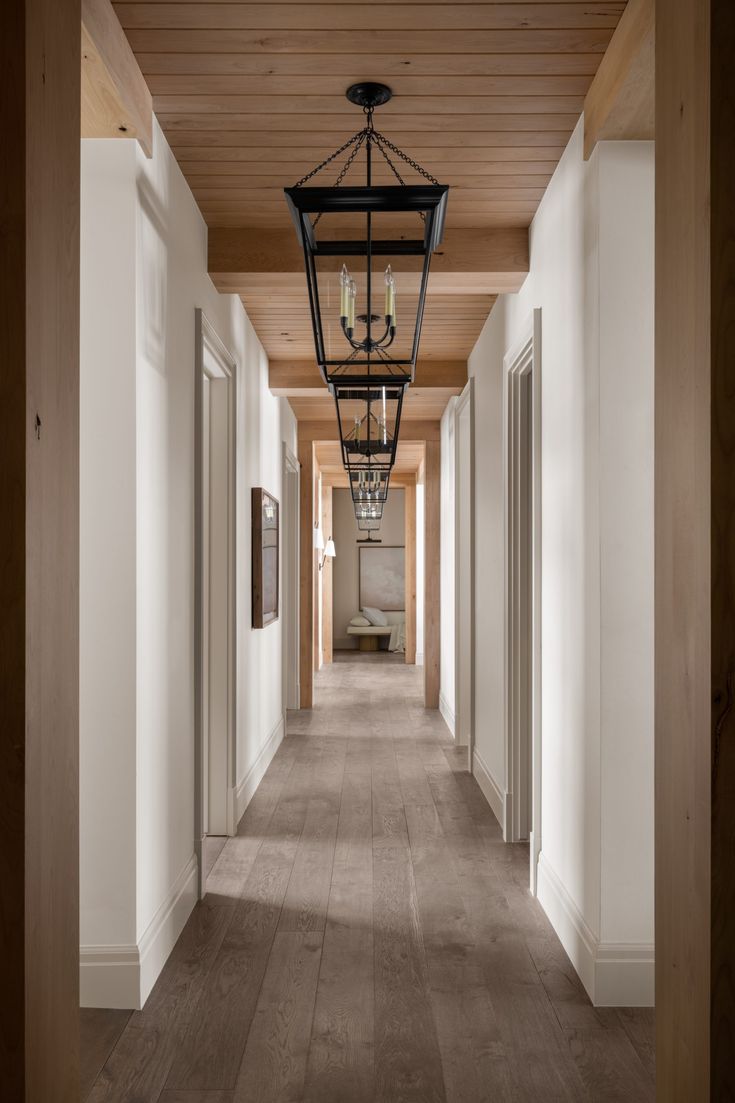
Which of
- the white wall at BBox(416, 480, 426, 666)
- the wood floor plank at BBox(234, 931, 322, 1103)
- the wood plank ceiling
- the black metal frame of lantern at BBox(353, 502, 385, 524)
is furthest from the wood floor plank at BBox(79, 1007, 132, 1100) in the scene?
the white wall at BBox(416, 480, 426, 666)

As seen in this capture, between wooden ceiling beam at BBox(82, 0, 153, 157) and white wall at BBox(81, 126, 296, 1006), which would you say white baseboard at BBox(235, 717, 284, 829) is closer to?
white wall at BBox(81, 126, 296, 1006)

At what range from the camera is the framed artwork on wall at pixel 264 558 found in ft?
17.0

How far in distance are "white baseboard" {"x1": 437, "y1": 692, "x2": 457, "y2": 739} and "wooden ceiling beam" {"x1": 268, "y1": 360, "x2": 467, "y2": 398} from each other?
2.43m

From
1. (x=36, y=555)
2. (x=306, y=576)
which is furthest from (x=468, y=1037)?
(x=306, y=576)

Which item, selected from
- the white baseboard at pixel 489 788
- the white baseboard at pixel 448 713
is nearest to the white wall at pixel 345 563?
the white baseboard at pixel 448 713

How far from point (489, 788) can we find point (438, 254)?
2.81 metres

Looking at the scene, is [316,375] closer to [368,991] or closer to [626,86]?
[626,86]

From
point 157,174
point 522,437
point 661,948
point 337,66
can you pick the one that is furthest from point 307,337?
→ point 661,948

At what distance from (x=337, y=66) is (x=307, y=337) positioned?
10.4 feet

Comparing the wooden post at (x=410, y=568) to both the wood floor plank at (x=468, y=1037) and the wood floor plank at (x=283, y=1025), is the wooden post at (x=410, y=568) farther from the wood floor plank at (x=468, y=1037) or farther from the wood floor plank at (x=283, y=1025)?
the wood floor plank at (x=468, y=1037)

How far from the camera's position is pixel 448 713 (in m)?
7.55

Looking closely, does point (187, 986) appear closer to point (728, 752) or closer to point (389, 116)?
point (728, 752)

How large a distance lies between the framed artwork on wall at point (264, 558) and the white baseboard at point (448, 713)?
5.90ft

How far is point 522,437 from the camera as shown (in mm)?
4332
